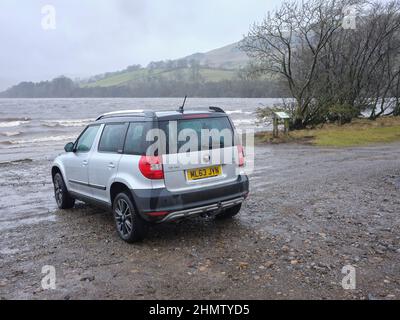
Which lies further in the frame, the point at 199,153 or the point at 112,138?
the point at 112,138

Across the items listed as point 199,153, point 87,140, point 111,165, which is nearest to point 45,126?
point 87,140

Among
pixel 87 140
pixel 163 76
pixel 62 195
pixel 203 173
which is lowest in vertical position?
pixel 62 195

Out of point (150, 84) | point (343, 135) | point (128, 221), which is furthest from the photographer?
point (150, 84)

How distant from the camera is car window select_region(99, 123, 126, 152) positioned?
5926 mm

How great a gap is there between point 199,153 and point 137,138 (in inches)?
36.7

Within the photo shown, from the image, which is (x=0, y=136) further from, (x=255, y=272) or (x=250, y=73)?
(x=255, y=272)

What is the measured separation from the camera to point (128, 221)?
18.7 ft

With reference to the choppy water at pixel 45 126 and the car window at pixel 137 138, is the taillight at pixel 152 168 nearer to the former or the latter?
the car window at pixel 137 138

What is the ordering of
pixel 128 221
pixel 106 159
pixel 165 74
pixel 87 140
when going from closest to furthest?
1. pixel 128 221
2. pixel 106 159
3. pixel 87 140
4. pixel 165 74

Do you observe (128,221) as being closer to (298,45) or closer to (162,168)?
(162,168)

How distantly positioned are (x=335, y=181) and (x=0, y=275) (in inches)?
314

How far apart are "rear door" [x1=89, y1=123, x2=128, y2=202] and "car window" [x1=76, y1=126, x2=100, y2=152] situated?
0.32 m

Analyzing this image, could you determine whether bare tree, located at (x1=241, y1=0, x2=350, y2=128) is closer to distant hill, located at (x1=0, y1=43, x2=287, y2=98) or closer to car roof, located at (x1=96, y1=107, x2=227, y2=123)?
car roof, located at (x1=96, y1=107, x2=227, y2=123)
